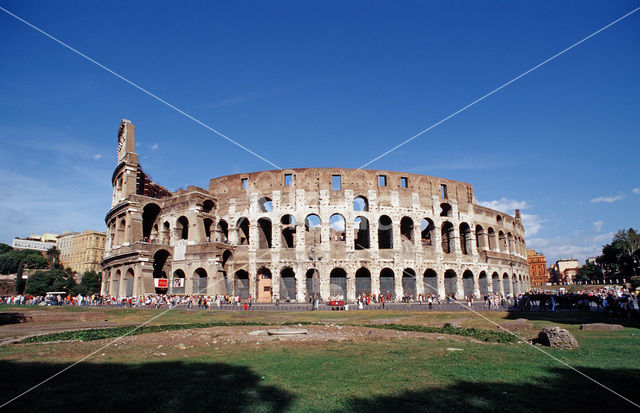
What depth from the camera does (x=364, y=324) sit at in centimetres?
1639

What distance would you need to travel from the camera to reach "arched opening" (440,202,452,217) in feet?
131

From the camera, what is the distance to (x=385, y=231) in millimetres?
39312

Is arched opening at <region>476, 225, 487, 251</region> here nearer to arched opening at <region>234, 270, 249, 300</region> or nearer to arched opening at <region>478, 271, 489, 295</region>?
→ arched opening at <region>478, 271, 489, 295</region>

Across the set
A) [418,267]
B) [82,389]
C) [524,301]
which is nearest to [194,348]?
[82,389]

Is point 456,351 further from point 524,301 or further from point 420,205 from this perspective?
point 420,205

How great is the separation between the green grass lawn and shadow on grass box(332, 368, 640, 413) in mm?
14

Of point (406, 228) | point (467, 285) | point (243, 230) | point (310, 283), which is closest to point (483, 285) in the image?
point (467, 285)

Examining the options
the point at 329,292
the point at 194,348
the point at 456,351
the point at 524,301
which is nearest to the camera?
the point at 456,351

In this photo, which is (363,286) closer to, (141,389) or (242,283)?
(242,283)

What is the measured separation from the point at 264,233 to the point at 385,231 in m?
12.3

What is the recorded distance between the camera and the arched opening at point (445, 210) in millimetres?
39812

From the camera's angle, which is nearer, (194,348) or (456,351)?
(456,351)

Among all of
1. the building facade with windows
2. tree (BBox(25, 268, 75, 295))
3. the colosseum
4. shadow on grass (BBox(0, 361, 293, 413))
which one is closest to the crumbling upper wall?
the colosseum

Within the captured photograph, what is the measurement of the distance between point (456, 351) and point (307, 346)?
3.78 metres
